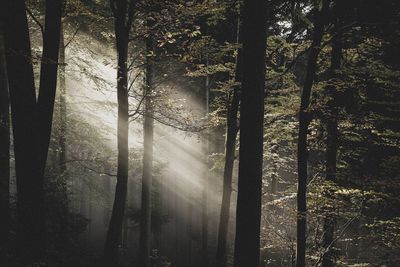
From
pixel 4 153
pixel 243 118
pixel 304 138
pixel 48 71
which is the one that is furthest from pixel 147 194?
pixel 243 118

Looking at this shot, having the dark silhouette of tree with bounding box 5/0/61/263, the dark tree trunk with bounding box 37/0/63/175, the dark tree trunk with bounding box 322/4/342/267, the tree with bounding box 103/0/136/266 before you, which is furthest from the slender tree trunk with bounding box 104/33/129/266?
the dark tree trunk with bounding box 322/4/342/267

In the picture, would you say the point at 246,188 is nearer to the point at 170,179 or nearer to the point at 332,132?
the point at 332,132

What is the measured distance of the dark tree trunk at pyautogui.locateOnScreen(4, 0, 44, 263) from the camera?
684cm

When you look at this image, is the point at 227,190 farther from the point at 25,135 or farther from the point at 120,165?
the point at 25,135

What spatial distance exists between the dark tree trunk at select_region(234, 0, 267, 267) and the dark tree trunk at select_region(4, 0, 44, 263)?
4269 millimetres

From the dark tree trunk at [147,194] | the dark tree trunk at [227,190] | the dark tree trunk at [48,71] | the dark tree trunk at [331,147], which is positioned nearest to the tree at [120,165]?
the dark tree trunk at [48,71]

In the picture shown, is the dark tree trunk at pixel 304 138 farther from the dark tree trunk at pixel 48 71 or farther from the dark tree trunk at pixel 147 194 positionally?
the dark tree trunk at pixel 48 71

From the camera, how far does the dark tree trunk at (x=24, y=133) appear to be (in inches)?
269

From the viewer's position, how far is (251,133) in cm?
553

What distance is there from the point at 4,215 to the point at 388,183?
940 cm

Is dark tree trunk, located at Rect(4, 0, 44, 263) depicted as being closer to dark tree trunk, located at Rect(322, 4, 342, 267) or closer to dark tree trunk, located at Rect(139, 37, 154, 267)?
dark tree trunk, located at Rect(139, 37, 154, 267)

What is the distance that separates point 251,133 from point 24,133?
4.61m

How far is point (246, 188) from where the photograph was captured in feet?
18.4

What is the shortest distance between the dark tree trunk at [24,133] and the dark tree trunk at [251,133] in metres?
4.27
